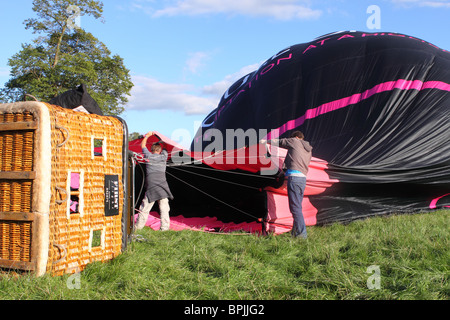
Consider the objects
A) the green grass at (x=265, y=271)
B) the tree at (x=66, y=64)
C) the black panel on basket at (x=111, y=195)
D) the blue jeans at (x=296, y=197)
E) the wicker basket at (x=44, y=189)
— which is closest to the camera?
the green grass at (x=265, y=271)

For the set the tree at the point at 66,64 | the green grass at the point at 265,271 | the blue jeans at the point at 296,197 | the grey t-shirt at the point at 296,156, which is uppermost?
the tree at the point at 66,64

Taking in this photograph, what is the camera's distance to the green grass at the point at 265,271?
2717 millimetres

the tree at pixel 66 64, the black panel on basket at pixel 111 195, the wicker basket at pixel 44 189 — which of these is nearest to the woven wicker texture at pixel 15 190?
the wicker basket at pixel 44 189

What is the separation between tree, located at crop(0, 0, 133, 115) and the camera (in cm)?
1783

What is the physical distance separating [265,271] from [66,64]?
17515 millimetres

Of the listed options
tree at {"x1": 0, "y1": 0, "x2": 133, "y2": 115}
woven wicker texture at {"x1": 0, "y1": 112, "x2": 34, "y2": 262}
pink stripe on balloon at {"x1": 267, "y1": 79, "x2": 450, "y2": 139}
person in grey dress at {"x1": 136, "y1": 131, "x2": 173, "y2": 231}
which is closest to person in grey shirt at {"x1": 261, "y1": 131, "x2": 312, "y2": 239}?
person in grey dress at {"x1": 136, "y1": 131, "x2": 173, "y2": 231}

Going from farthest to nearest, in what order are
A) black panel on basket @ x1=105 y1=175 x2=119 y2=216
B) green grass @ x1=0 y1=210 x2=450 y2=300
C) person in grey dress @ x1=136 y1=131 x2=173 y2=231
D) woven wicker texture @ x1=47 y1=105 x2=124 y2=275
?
person in grey dress @ x1=136 y1=131 x2=173 y2=231 → black panel on basket @ x1=105 y1=175 x2=119 y2=216 → woven wicker texture @ x1=47 y1=105 x2=124 y2=275 → green grass @ x1=0 y1=210 x2=450 y2=300

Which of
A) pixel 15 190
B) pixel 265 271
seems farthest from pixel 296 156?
pixel 15 190

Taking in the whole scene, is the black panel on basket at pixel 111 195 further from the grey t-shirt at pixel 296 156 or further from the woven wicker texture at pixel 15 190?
the grey t-shirt at pixel 296 156

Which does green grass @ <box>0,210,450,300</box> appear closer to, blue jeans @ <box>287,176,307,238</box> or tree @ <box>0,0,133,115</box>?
blue jeans @ <box>287,176,307,238</box>

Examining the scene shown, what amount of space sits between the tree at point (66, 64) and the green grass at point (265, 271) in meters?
15.4

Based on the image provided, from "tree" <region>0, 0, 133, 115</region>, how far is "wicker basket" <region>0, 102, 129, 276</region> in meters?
15.4

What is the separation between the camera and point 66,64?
18.3 m
